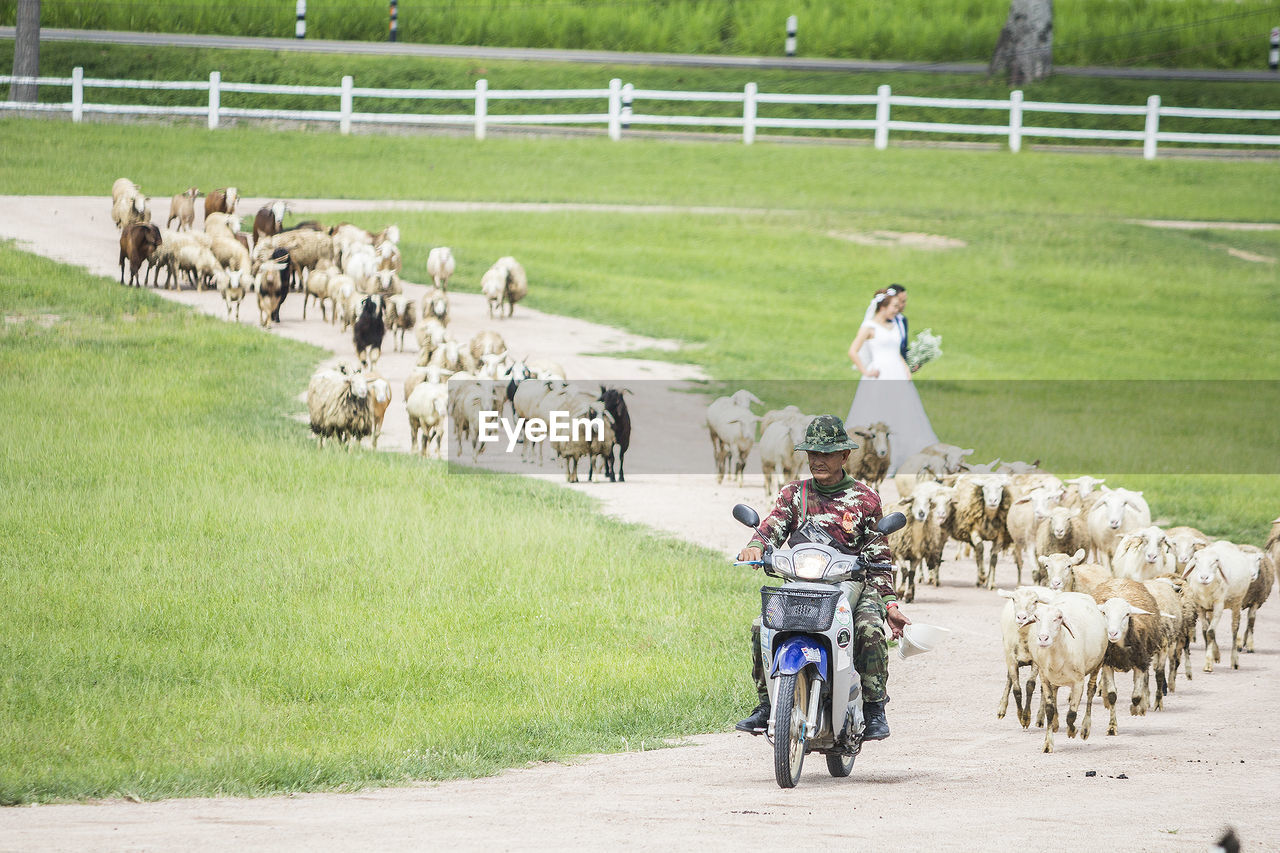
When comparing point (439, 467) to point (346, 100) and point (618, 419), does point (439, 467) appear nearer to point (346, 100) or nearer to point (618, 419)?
A: point (618, 419)

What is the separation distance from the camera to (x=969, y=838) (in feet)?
23.0

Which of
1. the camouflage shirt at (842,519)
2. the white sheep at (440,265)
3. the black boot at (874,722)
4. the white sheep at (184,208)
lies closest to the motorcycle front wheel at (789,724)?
the black boot at (874,722)

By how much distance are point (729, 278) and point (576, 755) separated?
2239 centimetres

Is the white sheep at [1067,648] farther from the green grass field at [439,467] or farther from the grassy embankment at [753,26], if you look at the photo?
the grassy embankment at [753,26]

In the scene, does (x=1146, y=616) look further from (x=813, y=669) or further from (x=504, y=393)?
(x=504, y=393)

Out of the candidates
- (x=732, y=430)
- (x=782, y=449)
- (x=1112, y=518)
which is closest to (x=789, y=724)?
(x=1112, y=518)

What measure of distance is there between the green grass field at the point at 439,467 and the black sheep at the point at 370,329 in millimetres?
891

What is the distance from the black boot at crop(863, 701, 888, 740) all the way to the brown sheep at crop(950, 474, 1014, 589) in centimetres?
625

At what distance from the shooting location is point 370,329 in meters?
21.9

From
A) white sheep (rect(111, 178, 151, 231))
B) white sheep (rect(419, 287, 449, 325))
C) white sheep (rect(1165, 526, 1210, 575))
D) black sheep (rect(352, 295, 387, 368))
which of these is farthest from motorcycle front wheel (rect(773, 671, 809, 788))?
white sheep (rect(111, 178, 151, 231))

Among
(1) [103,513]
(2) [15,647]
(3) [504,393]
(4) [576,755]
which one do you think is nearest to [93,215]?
(3) [504,393]

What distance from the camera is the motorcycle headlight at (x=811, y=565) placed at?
793 cm

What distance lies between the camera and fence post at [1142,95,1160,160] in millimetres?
40312

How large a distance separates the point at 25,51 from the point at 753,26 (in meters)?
22.1
